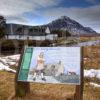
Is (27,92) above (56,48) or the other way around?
the other way around

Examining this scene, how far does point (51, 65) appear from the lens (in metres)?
7.39

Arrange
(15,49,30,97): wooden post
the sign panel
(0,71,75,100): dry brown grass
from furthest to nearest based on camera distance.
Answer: (0,71,75,100): dry brown grass → (15,49,30,97): wooden post → the sign panel

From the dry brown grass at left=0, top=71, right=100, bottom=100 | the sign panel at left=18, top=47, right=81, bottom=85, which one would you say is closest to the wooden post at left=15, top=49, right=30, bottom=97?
the dry brown grass at left=0, top=71, right=100, bottom=100

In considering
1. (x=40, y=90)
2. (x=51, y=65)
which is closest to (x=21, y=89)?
(x=51, y=65)

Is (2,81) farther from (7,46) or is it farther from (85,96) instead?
(7,46)

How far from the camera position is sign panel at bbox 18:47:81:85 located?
710cm

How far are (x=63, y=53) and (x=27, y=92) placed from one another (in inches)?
57.5

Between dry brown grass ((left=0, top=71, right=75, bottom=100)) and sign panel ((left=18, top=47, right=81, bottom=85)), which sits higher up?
sign panel ((left=18, top=47, right=81, bottom=85))

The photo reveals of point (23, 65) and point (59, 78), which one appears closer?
point (59, 78)

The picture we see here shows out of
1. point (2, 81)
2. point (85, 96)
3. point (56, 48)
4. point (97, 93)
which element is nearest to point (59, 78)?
point (56, 48)

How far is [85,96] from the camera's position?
8.73 m

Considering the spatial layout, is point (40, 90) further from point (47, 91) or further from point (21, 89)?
point (21, 89)

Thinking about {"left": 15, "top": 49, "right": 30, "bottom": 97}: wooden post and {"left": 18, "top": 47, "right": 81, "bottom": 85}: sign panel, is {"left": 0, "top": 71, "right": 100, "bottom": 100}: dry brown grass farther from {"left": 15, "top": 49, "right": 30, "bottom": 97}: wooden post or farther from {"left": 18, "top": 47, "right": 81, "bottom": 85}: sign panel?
{"left": 18, "top": 47, "right": 81, "bottom": 85}: sign panel

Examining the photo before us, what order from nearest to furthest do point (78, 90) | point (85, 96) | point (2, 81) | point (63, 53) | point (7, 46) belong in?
1. point (78, 90)
2. point (63, 53)
3. point (85, 96)
4. point (2, 81)
5. point (7, 46)
